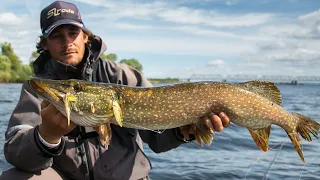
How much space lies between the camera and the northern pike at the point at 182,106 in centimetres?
318

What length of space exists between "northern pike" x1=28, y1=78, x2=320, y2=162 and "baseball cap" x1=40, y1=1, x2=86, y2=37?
1021mm

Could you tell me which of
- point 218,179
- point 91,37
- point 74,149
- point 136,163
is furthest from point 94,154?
point 218,179

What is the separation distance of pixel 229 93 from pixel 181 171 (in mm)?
3522

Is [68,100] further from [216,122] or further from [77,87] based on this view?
[216,122]

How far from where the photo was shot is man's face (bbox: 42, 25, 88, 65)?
→ 3.95 m

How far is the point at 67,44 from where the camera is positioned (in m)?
3.92

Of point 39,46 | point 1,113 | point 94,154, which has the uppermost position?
point 39,46

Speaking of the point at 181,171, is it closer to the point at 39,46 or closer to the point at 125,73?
the point at 125,73

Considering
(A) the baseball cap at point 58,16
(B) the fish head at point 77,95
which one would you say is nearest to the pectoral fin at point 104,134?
(B) the fish head at point 77,95

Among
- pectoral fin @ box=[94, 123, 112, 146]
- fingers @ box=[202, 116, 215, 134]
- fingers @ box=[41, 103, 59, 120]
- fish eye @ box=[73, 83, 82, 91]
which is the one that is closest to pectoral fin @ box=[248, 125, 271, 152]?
fingers @ box=[202, 116, 215, 134]

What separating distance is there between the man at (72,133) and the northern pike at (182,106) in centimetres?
16

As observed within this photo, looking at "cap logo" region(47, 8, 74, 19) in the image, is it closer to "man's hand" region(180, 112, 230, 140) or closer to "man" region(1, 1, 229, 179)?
"man" region(1, 1, 229, 179)

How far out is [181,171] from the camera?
6691 mm

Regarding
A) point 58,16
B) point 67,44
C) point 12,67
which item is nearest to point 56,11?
point 58,16
